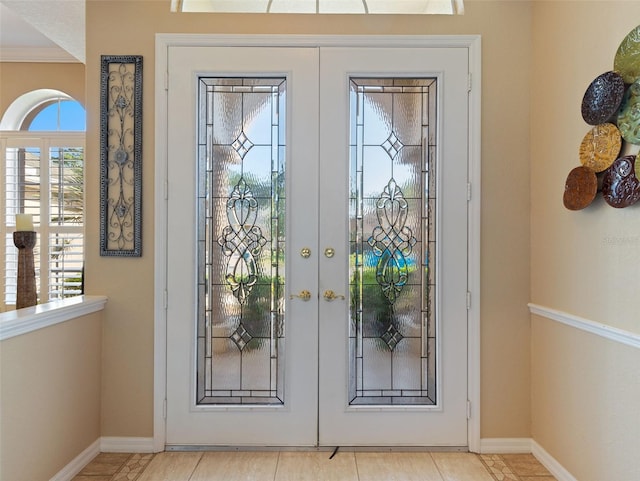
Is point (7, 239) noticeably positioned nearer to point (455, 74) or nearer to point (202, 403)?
point (202, 403)

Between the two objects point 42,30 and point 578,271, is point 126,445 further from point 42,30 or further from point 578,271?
point 42,30

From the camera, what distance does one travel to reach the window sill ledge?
173 cm

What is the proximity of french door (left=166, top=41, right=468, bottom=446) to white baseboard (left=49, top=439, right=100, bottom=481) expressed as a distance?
41cm

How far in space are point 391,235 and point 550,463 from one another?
1.46 metres

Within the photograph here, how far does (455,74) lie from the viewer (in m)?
2.45

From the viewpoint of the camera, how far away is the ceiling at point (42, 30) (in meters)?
2.81

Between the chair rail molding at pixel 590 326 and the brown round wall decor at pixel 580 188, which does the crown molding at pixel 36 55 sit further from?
the chair rail molding at pixel 590 326

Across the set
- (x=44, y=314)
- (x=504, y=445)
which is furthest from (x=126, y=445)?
(x=504, y=445)

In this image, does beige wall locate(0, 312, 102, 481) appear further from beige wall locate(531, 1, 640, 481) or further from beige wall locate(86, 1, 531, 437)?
beige wall locate(531, 1, 640, 481)

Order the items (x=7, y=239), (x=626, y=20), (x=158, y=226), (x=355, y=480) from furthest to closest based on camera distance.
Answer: (x=7, y=239), (x=158, y=226), (x=355, y=480), (x=626, y=20)

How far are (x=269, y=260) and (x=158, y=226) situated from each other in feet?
2.15

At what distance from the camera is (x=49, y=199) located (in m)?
3.71

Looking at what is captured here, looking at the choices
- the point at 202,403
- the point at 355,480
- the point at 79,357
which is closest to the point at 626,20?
the point at 355,480

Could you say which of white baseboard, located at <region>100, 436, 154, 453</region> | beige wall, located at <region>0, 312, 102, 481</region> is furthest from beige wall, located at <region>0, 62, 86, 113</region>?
white baseboard, located at <region>100, 436, 154, 453</region>
